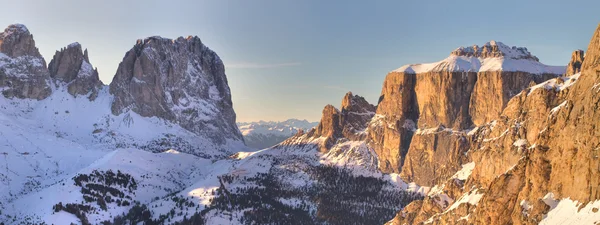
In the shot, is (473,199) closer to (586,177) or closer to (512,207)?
(512,207)

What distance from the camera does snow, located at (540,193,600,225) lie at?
83688 mm

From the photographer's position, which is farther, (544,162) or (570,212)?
(544,162)

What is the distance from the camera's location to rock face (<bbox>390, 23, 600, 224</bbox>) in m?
87.8

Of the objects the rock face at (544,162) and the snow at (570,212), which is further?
the rock face at (544,162)

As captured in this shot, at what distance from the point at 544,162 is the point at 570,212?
12.7 meters

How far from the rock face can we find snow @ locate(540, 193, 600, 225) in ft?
0.55

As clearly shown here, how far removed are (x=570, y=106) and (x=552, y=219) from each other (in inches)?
803

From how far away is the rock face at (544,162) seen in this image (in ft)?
288

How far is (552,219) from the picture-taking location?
90.9 meters

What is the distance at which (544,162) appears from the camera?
325 feet

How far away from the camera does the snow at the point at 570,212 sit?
83.7 m

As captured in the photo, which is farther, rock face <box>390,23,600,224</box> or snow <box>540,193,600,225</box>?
rock face <box>390,23,600,224</box>

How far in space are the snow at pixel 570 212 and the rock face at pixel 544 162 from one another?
17 centimetres

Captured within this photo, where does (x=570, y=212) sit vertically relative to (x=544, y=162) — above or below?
below
